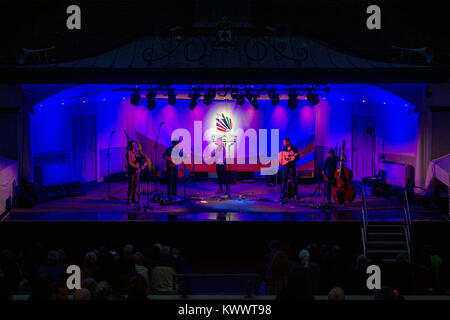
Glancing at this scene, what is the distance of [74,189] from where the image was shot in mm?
15594

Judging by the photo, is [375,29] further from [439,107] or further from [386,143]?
[386,143]

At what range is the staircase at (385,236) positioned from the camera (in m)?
11.2

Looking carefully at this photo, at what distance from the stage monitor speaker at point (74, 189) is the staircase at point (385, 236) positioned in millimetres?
8372

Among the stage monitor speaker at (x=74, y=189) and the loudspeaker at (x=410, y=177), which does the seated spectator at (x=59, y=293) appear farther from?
the loudspeaker at (x=410, y=177)

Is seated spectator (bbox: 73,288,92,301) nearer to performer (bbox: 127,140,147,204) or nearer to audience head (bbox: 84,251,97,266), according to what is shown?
audience head (bbox: 84,251,97,266)

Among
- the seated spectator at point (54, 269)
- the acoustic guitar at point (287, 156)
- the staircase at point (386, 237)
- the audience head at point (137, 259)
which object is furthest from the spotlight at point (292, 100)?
the seated spectator at point (54, 269)

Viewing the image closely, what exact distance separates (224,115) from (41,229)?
8.51 meters

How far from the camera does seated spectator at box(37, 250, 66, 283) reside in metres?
7.81

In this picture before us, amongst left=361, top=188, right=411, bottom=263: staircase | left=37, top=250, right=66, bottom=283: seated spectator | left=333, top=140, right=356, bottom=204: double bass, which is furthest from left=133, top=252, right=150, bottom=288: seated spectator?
left=333, top=140, right=356, bottom=204: double bass

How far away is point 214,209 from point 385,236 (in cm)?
430

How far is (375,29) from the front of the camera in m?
14.4
